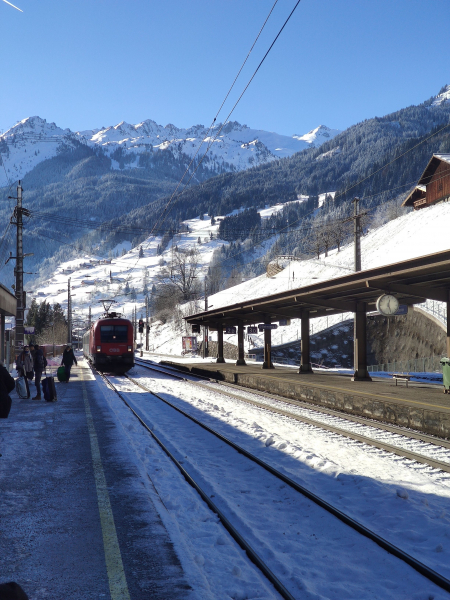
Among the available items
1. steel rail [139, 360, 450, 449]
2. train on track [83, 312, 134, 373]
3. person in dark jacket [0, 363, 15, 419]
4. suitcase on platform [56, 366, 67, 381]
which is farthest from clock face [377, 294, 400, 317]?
train on track [83, 312, 134, 373]

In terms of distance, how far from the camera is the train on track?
98.1 feet

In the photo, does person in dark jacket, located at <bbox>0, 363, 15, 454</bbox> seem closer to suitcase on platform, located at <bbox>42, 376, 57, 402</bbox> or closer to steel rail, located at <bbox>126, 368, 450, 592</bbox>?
steel rail, located at <bbox>126, 368, 450, 592</bbox>

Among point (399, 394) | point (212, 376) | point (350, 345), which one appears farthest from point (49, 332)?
point (399, 394)

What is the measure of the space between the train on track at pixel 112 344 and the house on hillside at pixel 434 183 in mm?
48533

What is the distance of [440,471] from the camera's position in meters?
8.03

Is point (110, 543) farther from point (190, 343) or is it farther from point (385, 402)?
point (190, 343)

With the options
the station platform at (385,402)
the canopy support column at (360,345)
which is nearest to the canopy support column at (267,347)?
the station platform at (385,402)

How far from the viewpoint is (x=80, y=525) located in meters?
5.43

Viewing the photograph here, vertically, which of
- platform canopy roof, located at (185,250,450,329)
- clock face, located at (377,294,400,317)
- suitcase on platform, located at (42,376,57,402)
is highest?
platform canopy roof, located at (185,250,450,329)

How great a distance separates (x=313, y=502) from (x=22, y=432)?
6972 millimetres

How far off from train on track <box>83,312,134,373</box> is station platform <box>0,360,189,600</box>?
64.5 feet

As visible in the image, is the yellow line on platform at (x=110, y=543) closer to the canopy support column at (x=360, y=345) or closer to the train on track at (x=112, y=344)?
the canopy support column at (x=360, y=345)

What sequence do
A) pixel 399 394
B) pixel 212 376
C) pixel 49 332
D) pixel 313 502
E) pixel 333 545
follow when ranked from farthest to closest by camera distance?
1. pixel 49 332
2. pixel 212 376
3. pixel 399 394
4. pixel 313 502
5. pixel 333 545

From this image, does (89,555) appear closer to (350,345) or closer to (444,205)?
(350,345)
